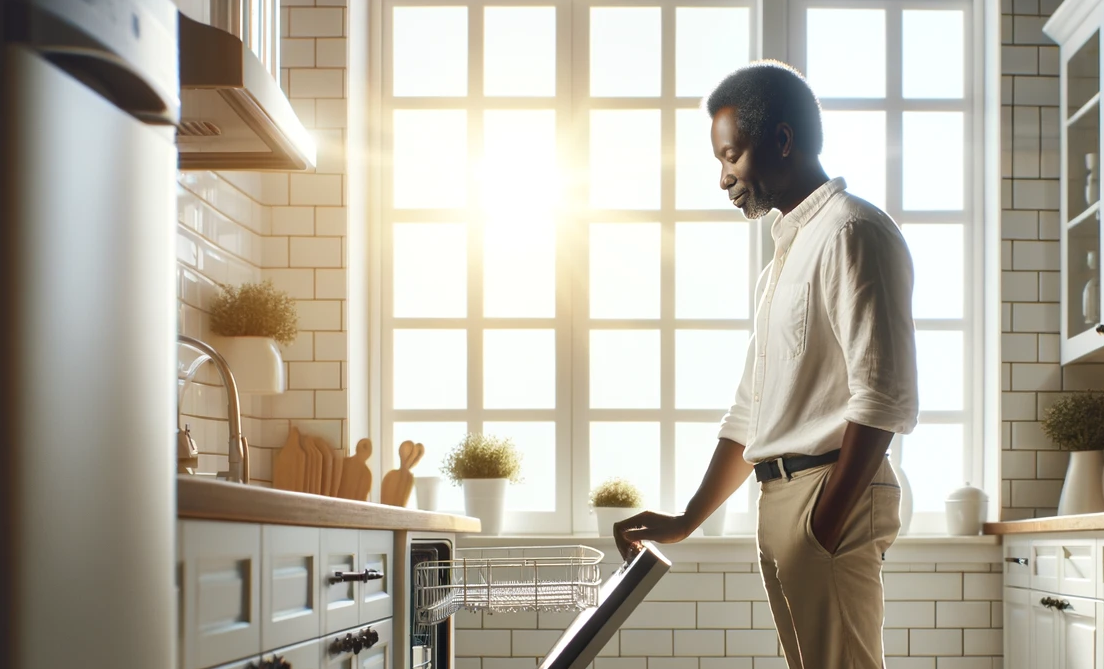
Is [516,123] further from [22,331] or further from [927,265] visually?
[22,331]

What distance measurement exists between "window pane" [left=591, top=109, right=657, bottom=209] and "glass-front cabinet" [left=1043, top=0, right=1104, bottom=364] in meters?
1.41

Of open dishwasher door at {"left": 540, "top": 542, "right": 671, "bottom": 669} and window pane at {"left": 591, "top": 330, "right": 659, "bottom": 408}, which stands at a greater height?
window pane at {"left": 591, "top": 330, "right": 659, "bottom": 408}

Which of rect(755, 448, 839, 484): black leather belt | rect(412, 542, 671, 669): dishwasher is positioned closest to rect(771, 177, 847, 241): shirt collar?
rect(755, 448, 839, 484): black leather belt

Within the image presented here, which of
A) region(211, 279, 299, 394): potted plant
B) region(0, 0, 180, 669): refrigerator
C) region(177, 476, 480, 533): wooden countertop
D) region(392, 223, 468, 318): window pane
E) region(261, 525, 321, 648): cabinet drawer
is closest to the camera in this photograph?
region(0, 0, 180, 669): refrigerator

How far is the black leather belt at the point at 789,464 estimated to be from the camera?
1734 mm

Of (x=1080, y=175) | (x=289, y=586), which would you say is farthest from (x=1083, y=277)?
(x=289, y=586)

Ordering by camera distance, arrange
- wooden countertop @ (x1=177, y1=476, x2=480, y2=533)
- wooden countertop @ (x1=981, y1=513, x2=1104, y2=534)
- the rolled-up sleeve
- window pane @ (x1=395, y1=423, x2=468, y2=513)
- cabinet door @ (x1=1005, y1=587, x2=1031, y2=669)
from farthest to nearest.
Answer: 1. window pane @ (x1=395, y1=423, x2=468, y2=513)
2. cabinet door @ (x1=1005, y1=587, x2=1031, y2=669)
3. wooden countertop @ (x1=981, y1=513, x2=1104, y2=534)
4. the rolled-up sleeve
5. wooden countertop @ (x1=177, y1=476, x2=480, y2=533)

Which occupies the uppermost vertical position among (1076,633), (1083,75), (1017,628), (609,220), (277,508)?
(1083,75)

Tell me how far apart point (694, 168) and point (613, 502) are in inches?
50.7

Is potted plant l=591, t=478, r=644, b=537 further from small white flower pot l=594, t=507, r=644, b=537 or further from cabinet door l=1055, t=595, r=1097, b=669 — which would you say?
cabinet door l=1055, t=595, r=1097, b=669

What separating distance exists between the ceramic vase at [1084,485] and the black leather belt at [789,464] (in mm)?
2159

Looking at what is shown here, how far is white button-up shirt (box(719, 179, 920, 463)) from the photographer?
166cm

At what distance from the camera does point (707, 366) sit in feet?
13.5

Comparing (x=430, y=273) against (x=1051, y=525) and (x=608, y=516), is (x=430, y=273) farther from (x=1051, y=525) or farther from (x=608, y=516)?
(x=1051, y=525)
